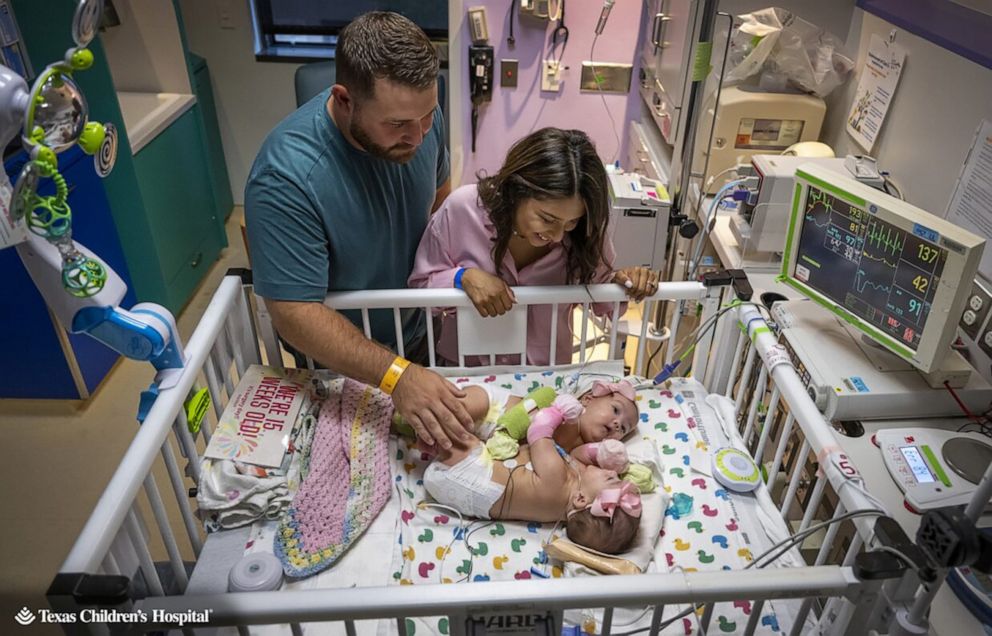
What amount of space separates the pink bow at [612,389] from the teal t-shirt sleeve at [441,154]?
0.69 meters

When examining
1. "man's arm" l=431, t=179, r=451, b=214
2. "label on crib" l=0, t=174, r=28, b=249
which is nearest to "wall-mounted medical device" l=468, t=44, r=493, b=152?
"man's arm" l=431, t=179, r=451, b=214

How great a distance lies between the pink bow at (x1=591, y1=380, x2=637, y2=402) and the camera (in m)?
1.72

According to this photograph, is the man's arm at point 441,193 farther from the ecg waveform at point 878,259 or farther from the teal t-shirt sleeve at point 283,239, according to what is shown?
the ecg waveform at point 878,259

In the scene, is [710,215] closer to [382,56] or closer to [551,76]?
[382,56]

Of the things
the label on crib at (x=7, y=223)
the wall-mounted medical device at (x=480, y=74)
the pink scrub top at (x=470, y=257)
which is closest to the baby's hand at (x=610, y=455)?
the pink scrub top at (x=470, y=257)

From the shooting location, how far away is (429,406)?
148 centimetres

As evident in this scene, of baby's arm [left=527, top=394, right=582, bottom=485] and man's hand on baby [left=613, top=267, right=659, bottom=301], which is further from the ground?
man's hand on baby [left=613, top=267, right=659, bottom=301]

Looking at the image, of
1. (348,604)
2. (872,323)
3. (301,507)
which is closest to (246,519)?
(301,507)

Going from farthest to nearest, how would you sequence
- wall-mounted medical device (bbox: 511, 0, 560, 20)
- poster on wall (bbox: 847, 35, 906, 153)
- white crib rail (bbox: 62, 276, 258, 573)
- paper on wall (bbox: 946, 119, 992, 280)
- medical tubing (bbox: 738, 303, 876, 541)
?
wall-mounted medical device (bbox: 511, 0, 560, 20), poster on wall (bbox: 847, 35, 906, 153), paper on wall (bbox: 946, 119, 992, 280), medical tubing (bbox: 738, 303, 876, 541), white crib rail (bbox: 62, 276, 258, 573)

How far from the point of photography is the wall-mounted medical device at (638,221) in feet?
7.52

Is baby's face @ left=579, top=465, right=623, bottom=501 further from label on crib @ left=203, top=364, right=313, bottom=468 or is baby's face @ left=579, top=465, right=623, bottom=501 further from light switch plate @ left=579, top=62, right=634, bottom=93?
light switch plate @ left=579, top=62, right=634, bottom=93

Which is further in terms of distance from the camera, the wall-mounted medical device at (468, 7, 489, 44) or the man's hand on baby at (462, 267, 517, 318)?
the wall-mounted medical device at (468, 7, 489, 44)

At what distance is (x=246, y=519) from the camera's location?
1446 millimetres

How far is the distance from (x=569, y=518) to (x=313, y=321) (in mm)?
689
